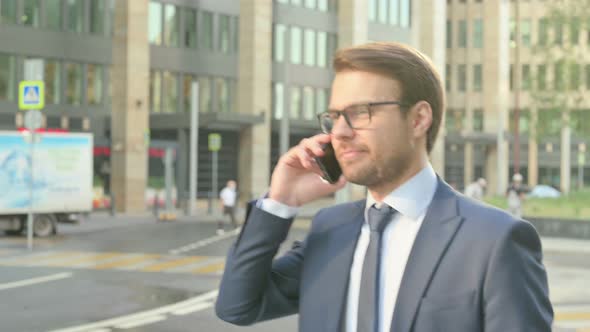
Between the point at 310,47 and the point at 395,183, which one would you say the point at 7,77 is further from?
the point at 395,183

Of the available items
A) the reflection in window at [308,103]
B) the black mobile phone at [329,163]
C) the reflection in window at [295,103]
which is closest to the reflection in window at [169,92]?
the reflection in window at [295,103]

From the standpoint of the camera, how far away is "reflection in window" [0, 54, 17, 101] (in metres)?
37.5

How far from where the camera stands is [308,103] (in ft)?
174

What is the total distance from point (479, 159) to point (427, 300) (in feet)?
231

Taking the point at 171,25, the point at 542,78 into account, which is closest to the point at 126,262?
the point at 542,78

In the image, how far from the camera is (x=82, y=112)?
40281 millimetres

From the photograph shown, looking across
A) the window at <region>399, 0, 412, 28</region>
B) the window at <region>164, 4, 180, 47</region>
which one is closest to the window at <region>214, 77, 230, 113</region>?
the window at <region>164, 4, 180, 47</region>

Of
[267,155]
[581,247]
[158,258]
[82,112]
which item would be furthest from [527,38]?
[158,258]

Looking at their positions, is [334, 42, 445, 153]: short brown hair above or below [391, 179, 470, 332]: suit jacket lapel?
above

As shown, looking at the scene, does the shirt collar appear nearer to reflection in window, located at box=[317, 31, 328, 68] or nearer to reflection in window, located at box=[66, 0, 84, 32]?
reflection in window, located at box=[66, 0, 84, 32]

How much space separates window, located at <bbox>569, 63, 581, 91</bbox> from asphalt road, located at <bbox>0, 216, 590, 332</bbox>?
15.1 meters

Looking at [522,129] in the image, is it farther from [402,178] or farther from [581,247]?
[402,178]

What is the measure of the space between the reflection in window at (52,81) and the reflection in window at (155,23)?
5.58 meters

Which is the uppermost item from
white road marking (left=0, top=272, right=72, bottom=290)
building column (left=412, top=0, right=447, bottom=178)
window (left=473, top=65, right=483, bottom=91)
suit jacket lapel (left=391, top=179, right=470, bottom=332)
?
building column (left=412, top=0, right=447, bottom=178)
